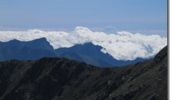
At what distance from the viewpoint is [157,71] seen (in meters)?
168

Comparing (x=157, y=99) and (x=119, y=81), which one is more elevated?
(x=157, y=99)

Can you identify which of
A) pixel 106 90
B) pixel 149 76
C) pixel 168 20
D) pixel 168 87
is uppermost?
pixel 168 20

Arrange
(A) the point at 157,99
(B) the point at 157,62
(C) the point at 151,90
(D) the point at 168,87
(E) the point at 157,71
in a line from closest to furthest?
(D) the point at 168,87 → (A) the point at 157,99 → (C) the point at 151,90 → (E) the point at 157,71 → (B) the point at 157,62

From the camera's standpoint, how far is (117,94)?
172m

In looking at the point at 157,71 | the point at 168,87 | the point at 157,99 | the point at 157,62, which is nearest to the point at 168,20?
the point at 168,87

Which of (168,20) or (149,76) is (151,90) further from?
(168,20)

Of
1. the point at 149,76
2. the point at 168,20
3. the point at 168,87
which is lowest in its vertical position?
the point at 149,76

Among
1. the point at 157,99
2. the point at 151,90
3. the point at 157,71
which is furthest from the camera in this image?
the point at 157,71

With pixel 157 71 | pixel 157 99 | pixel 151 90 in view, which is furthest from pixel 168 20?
pixel 157 71

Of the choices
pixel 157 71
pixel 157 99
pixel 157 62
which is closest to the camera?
pixel 157 99

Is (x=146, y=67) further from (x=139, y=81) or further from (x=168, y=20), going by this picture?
(x=168, y=20)

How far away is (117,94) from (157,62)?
25793 millimetres

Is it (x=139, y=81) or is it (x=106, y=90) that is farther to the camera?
(x=106, y=90)

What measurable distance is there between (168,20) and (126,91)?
16113 cm
